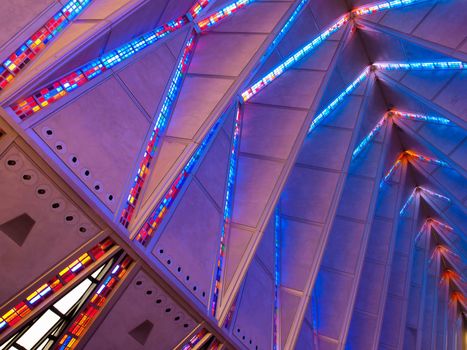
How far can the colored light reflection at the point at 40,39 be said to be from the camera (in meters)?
7.42

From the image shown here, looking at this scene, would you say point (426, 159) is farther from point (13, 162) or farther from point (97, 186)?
point (13, 162)

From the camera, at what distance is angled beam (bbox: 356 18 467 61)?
12461 millimetres

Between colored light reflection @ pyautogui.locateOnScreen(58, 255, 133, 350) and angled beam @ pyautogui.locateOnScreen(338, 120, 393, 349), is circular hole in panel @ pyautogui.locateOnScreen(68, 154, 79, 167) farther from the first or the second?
angled beam @ pyautogui.locateOnScreen(338, 120, 393, 349)

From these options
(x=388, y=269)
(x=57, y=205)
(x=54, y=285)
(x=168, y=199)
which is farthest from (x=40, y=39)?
(x=388, y=269)

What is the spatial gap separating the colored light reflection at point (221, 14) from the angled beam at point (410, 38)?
13.8ft

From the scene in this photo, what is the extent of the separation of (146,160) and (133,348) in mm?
3948

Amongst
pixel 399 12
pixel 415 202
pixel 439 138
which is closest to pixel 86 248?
pixel 399 12

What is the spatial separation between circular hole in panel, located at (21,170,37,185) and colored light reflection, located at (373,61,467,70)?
1247 cm

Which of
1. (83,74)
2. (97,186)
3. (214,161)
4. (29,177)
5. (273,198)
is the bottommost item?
(29,177)

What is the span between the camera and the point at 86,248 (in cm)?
816

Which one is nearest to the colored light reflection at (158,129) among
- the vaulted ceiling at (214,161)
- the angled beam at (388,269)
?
the vaulted ceiling at (214,161)

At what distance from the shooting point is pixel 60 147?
7.83 meters

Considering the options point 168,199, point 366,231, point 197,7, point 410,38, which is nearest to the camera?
point 168,199

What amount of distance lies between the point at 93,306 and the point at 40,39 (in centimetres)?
500
